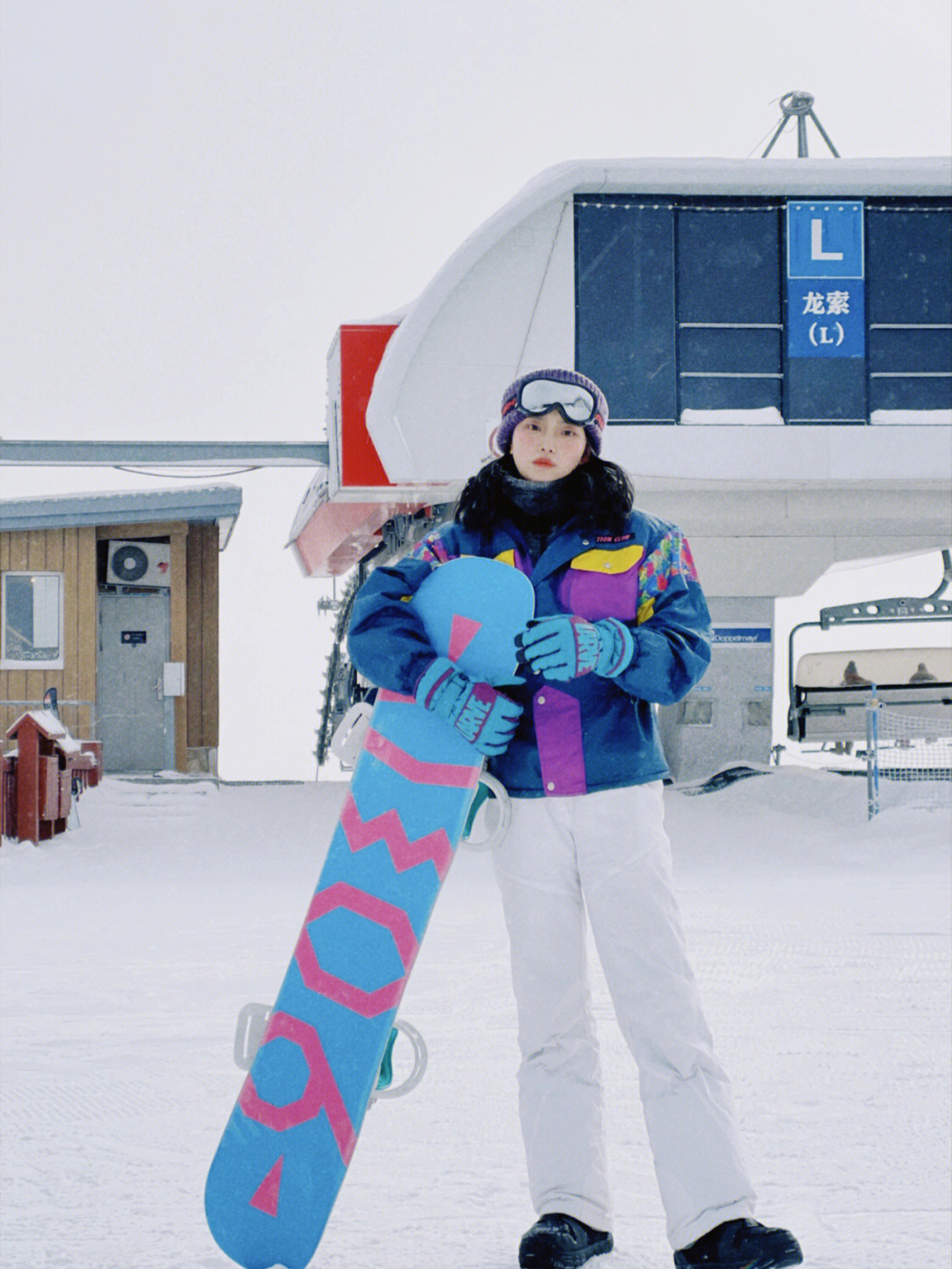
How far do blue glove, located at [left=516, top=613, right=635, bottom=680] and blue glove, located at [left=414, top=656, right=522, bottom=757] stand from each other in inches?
4.7

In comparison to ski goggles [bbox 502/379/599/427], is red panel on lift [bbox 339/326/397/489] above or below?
above

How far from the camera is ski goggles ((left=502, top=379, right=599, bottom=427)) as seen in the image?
265 centimetres

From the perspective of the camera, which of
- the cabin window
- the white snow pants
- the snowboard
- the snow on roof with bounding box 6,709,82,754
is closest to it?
the white snow pants

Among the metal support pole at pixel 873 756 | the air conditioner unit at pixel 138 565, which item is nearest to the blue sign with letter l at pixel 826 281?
the metal support pole at pixel 873 756

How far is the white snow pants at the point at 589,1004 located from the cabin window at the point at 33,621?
51.7ft

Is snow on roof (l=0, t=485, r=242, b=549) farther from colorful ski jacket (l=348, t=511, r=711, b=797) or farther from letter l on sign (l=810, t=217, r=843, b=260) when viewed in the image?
colorful ski jacket (l=348, t=511, r=711, b=797)

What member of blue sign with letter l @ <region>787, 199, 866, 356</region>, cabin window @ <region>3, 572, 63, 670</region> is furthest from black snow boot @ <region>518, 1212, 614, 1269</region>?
cabin window @ <region>3, 572, 63, 670</region>

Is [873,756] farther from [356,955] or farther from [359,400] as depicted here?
[356,955]

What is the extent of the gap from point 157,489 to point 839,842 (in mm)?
10833

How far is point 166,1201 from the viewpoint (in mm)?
2871

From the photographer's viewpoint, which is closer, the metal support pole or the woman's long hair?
the woman's long hair

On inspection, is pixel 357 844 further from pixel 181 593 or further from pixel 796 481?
pixel 181 593

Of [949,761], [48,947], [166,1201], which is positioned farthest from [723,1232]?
[949,761]

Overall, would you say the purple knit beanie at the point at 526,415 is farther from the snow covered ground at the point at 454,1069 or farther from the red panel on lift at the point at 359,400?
the red panel on lift at the point at 359,400
